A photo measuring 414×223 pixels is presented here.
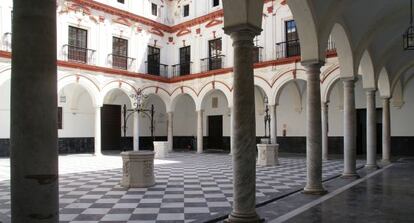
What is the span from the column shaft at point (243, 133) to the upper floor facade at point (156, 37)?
12.2 meters

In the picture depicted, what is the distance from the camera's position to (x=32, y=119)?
8.49 ft

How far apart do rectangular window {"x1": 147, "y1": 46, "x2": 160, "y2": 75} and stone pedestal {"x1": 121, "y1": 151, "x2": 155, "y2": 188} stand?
14094 millimetres

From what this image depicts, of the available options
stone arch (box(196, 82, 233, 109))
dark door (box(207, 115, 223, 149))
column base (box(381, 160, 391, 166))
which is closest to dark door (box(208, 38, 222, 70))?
stone arch (box(196, 82, 233, 109))

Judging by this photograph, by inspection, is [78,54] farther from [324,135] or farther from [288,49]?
[324,135]

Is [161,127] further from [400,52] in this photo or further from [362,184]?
[362,184]

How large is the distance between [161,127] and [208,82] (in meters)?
6.61

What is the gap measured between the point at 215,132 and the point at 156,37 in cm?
729

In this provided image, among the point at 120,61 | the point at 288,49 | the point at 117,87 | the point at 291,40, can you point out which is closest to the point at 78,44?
the point at 120,61

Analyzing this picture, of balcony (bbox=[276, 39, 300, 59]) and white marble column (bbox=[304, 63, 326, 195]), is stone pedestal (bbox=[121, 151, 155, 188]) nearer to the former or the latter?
white marble column (bbox=[304, 63, 326, 195])

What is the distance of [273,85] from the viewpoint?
1816 cm

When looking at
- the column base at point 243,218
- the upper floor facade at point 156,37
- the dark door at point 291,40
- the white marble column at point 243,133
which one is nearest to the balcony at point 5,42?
the upper floor facade at point 156,37

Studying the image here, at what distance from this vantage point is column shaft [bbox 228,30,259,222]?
507cm

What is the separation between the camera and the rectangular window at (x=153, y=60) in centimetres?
2218

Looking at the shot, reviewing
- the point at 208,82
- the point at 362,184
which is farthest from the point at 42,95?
the point at 208,82
